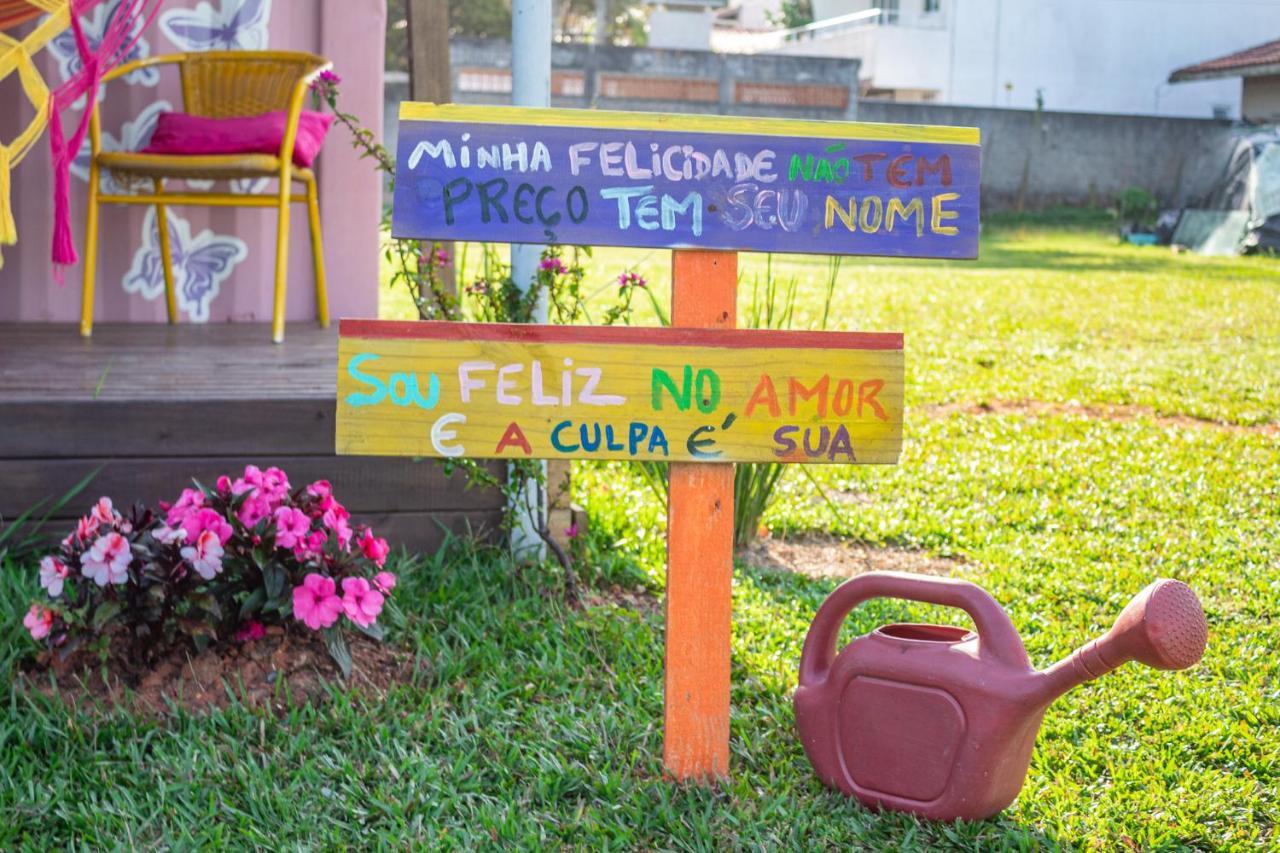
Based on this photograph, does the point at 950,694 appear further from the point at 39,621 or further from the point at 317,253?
the point at 317,253

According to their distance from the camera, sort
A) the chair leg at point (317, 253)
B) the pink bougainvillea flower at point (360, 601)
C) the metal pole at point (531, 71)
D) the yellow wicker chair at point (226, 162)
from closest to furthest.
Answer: the pink bougainvillea flower at point (360, 601)
the metal pole at point (531, 71)
the yellow wicker chair at point (226, 162)
the chair leg at point (317, 253)

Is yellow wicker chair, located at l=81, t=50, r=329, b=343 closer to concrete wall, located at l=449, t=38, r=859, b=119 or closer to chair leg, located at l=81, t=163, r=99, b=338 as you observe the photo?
chair leg, located at l=81, t=163, r=99, b=338

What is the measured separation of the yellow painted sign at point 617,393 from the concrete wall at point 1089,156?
1531 centimetres

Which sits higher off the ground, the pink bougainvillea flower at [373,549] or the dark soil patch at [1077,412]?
the pink bougainvillea flower at [373,549]

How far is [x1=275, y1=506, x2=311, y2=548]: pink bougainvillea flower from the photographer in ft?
7.72

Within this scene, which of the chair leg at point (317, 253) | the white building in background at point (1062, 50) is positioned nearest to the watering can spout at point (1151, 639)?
the chair leg at point (317, 253)

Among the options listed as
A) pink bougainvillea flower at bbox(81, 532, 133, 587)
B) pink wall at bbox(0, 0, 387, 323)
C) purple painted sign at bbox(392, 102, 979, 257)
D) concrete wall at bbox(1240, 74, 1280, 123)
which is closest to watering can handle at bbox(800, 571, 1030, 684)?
purple painted sign at bbox(392, 102, 979, 257)

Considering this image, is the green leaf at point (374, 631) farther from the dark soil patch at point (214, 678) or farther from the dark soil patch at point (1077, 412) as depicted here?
the dark soil patch at point (1077, 412)

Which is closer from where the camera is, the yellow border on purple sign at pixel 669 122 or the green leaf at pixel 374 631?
the yellow border on purple sign at pixel 669 122

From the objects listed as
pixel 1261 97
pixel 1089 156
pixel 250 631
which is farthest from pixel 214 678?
pixel 1261 97

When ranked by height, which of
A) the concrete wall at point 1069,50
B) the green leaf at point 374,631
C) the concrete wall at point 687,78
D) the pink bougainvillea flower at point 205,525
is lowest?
the green leaf at point 374,631

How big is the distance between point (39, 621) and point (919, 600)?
1.44 metres

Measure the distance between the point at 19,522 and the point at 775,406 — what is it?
5.24 feet

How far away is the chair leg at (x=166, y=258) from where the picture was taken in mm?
4258
